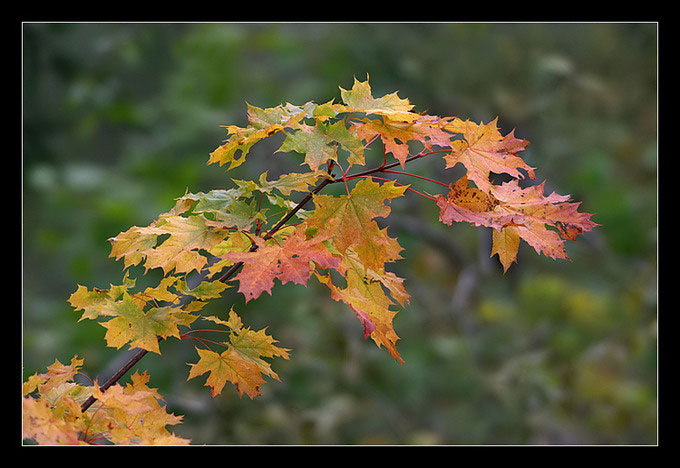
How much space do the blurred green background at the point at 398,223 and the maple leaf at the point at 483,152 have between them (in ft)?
6.40

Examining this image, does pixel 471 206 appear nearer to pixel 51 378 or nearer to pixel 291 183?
pixel 291 183

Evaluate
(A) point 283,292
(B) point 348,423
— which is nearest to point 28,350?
(A) point 283,292

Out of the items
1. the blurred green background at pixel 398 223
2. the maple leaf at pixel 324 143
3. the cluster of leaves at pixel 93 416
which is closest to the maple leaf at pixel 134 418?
the cluster of leaves at pixel 93 416

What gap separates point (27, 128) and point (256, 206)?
2.50 metres

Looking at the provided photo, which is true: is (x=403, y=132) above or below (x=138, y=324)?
above

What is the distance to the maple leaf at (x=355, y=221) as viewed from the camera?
790mm

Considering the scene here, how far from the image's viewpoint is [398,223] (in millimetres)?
2887

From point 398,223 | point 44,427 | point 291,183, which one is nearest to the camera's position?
point 44,427

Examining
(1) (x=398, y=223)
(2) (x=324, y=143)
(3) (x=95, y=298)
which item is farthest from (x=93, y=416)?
(1) (x=398, y=223)

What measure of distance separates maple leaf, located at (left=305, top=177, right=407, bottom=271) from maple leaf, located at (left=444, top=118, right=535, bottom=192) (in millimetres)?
90

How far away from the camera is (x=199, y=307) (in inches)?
32.7

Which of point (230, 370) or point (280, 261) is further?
point (230, 370)

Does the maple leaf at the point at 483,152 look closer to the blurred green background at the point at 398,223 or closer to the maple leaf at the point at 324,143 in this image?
the maple leaf at the point at 324,143

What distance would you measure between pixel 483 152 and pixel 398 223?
2.05 meters
